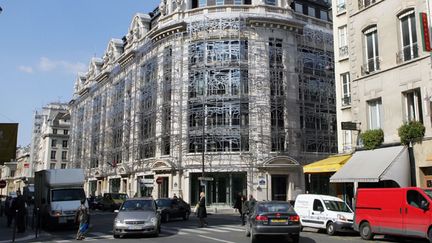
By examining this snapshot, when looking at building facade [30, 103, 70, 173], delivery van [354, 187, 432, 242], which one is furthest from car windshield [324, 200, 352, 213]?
building facade [30, 103, 70, 173]

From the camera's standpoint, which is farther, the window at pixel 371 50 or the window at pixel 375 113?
the window at pixel 371 50

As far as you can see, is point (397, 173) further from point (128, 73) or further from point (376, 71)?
point (128, 73)

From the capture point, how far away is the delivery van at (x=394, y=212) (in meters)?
14.5

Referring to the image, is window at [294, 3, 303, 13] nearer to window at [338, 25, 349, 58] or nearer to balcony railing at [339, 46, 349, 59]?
window at [338, 25, 349, 58]

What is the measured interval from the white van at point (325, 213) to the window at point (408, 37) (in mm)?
7425

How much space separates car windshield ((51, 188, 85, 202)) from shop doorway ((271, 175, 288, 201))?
2252cm

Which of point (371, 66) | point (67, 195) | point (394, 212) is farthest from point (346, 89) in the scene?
point (67, 195)

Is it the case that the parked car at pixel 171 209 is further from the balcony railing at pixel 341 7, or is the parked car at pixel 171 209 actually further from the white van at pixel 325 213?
the balcony railing at pixel 341 7

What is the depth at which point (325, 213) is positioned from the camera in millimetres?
19406

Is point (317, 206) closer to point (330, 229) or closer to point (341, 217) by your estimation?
point (330, 229)

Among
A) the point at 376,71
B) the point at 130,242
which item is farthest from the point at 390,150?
the point at 130,242

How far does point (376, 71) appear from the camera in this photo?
23.0 m

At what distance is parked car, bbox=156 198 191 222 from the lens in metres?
28.5

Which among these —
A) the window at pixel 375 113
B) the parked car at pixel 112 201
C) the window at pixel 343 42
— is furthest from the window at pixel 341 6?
the parked car at pixel 112 201
